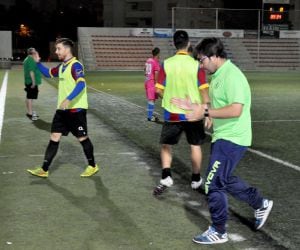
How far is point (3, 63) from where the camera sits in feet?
155

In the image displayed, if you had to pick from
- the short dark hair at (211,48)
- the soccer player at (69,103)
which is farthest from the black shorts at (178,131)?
the short dark hair at (211,48)

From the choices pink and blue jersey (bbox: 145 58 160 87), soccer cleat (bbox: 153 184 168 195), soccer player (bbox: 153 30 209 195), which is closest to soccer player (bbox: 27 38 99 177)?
soccer player (bbox: 153 30 209 195)

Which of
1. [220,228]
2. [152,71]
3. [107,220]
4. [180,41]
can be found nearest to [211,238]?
[220,228]

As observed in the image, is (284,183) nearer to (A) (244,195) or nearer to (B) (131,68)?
(A) (244,195)

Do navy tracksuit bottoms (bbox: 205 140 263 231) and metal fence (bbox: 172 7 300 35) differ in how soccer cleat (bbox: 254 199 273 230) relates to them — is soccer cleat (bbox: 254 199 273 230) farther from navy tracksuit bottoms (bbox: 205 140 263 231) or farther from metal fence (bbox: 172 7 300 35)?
metal fence (bbox: 172 7 300 35)

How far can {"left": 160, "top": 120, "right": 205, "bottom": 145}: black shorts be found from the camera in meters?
6.20

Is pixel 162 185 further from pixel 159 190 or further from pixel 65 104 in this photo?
pixel 65 104

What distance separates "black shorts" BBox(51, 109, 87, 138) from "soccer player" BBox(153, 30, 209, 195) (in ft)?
4.56

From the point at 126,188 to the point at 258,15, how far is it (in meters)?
39.1

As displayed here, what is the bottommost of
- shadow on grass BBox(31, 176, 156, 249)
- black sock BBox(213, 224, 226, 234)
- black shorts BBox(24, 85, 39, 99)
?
shadow on grass BBox(31, 176, 156, 249)

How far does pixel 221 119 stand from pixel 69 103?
10.0 ft

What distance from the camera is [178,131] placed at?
621cm

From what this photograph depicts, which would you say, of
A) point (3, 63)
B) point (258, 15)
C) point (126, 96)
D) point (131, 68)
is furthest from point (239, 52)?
point (126, 96)

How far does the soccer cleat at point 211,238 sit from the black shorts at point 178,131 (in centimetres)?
177
